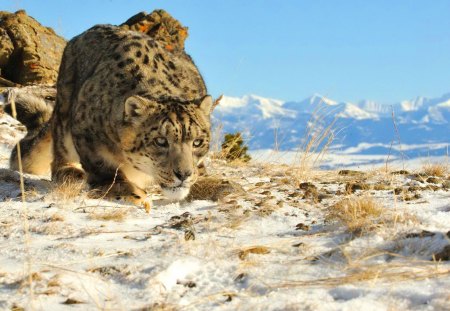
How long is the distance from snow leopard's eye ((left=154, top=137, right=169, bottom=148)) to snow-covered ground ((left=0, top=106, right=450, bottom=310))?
67cm

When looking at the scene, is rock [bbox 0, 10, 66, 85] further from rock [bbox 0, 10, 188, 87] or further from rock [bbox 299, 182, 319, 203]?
rock [bbox 299, 182, 319, 203]

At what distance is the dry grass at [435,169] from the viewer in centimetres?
934

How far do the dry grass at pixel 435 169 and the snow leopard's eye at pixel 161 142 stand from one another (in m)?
4.58

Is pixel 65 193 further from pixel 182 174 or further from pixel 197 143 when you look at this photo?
pixel 197 143

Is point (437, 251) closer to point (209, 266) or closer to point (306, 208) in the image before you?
point (209, 266)

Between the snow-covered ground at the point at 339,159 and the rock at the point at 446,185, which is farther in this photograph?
the snow-covered ground at the point at 339,159

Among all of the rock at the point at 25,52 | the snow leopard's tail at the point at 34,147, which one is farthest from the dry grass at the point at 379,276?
the rock at the point at 25,52

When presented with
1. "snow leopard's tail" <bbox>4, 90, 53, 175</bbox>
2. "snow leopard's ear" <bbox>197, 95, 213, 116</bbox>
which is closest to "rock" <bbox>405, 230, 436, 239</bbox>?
"snow leopard's ear" <bbox>197, 95, 213, 116</bbox>

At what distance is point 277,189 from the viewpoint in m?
7.71

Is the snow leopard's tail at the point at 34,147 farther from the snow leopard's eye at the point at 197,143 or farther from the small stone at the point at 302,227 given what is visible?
the small stone at the point at 302,227

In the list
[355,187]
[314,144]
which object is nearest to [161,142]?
[355,187]

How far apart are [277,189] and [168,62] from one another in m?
2.12

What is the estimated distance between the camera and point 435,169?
9414mm

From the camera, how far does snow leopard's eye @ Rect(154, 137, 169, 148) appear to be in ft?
21.4
